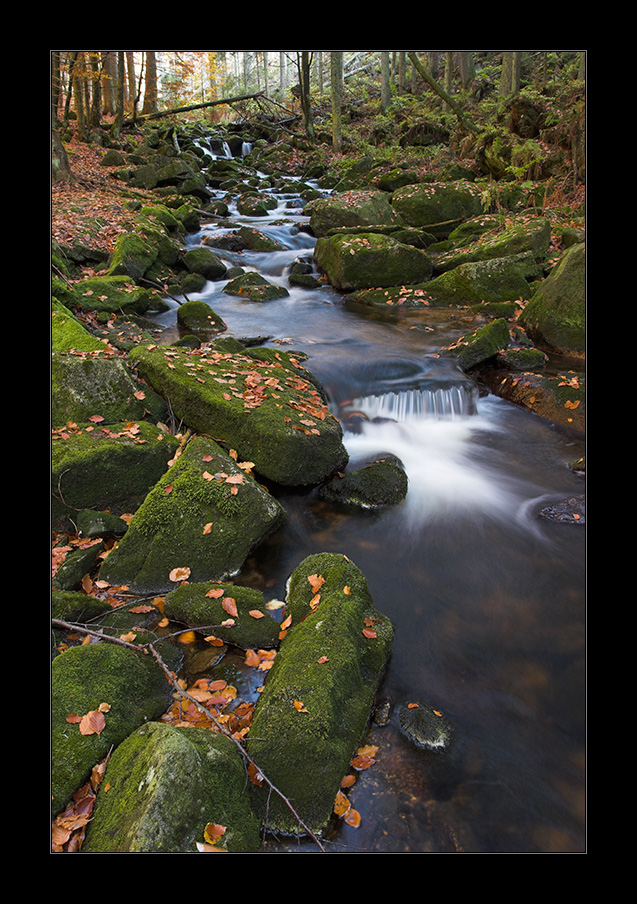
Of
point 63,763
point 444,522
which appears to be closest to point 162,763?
point 63,763

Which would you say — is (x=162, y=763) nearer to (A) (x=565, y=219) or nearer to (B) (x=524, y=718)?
(B) (x=524, y=718)

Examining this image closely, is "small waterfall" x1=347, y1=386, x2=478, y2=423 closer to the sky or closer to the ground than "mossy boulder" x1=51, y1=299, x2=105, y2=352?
closer to the ground

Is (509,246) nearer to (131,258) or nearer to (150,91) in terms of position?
(131,258)

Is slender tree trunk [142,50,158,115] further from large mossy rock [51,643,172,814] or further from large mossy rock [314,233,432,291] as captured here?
large mossy rock [51,643,172,814]

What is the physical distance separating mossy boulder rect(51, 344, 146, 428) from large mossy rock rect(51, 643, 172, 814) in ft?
10.9

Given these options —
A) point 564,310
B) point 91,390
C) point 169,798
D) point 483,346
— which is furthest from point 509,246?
point 169,798

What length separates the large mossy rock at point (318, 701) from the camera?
2.70m

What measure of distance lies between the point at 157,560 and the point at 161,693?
4.41 feet

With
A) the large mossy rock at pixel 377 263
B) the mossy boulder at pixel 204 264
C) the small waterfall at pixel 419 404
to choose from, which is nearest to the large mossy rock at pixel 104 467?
the small waterfall at pixel 419 404

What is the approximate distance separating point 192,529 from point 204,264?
10.2m

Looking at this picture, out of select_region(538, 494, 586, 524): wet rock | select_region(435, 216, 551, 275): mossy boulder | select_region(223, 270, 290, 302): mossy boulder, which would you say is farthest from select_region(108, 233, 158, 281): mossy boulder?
select_region(538, 494, 586, 524): wet rock

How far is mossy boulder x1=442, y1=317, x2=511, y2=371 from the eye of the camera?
850cm

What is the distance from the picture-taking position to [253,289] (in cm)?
1242

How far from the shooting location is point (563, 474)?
6324mm
